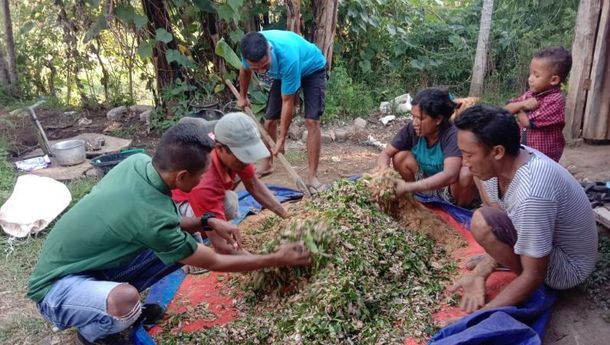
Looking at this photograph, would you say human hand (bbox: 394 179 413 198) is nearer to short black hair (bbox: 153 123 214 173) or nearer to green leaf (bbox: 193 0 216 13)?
short black hair (bbox: 153 123 214 173)

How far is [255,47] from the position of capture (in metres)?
3.70

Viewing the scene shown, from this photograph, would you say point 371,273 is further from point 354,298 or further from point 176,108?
point 176,108

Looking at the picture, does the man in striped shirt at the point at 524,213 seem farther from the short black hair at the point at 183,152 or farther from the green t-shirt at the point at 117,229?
the green t-shirt at the point at 117,229

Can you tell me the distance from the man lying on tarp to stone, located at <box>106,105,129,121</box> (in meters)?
4.54

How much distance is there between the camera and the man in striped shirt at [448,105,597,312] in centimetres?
209

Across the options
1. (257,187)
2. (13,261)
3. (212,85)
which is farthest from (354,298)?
(212,85)

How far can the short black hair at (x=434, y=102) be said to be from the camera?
10.2 ft

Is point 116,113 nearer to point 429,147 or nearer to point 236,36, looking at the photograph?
point 236,36

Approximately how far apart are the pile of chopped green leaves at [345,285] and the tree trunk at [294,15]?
3.02 metres

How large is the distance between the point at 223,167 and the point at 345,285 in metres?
0.96

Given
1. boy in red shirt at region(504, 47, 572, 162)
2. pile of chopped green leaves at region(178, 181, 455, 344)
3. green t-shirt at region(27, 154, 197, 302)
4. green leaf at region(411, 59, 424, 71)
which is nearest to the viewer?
green t-shirt at region(27, 154, 197, 302)

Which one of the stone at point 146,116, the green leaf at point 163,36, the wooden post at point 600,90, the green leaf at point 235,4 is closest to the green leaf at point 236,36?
the green leaf at point 235,4

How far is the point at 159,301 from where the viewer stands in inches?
108

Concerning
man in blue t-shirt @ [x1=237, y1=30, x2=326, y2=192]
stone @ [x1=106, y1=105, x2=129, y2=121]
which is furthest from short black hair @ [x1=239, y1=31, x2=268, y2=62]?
stone @ [x1=106, y1=105, x2=129, y2=121]
